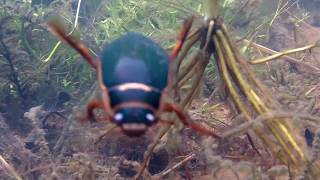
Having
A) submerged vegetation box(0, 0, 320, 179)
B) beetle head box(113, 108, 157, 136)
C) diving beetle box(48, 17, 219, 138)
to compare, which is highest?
diving beetle box(48, 17, 219, 138)

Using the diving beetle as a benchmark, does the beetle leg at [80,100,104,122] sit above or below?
below

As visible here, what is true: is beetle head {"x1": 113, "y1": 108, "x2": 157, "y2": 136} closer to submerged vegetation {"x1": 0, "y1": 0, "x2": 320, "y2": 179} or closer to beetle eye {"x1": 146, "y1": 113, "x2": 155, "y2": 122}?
beetle eye {"x1": 146, "y1": 113, "x2": 155, "y2": 122}

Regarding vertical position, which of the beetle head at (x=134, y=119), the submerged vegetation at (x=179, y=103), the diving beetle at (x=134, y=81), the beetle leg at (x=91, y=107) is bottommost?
the submerged vegetation at (x=179, y=103)

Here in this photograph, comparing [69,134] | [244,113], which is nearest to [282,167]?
[244,113]

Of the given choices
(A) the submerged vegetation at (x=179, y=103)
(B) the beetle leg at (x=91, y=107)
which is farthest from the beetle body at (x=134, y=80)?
(A) the submerged vegetation at (x=179, y=103)

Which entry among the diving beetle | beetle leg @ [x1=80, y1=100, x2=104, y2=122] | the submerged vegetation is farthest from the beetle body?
the submerged vegetation

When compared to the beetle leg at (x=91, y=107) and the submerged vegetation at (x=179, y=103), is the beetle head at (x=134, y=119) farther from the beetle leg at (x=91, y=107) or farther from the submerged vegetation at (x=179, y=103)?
the submerged vegetation at (x=179, y=103)

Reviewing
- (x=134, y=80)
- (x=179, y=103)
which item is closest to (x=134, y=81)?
(x=134, y=80)
